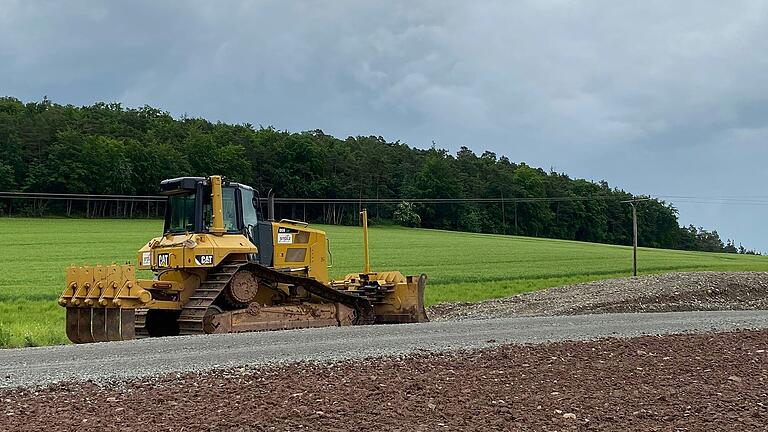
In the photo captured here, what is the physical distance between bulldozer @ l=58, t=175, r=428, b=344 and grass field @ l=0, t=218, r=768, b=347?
268 cm

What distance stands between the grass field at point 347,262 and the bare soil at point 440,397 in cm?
1004

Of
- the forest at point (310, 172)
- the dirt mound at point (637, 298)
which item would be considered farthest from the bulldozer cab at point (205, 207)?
the forest at point (310, 172)

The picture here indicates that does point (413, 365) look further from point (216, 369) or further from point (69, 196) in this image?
point (69, 196)

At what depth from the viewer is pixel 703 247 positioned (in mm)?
133750

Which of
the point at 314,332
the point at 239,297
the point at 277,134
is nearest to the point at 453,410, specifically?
the point at 314,332

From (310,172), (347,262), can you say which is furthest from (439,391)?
(310,172)

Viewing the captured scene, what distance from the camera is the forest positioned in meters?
79.4

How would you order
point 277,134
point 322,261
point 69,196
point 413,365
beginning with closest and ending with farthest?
1. point 413,365
2. point 322,261
3. point 69,196
4. point 277,134

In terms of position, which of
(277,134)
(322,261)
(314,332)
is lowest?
(314,332)

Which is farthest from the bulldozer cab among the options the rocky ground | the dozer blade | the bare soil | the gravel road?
the bare soil

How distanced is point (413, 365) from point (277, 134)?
85048 mm

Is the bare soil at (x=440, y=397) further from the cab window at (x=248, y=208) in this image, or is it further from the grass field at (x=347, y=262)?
the grass field at (x=347, y=262)

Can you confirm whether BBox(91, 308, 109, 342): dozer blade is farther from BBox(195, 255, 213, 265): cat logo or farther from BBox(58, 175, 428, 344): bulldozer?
BBox(195, 255, 213, 265): cat logo

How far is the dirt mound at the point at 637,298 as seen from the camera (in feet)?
81.1
